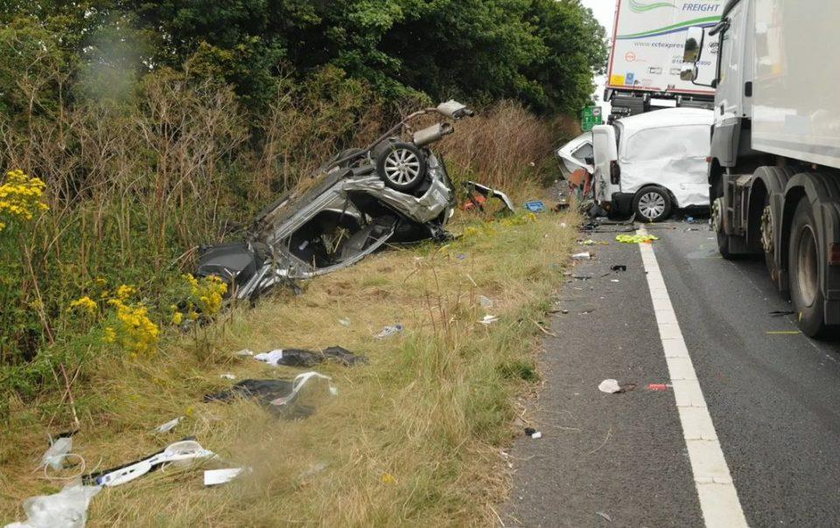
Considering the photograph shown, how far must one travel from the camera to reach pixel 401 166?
10.8 meters

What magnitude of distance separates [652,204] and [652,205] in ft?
0.07

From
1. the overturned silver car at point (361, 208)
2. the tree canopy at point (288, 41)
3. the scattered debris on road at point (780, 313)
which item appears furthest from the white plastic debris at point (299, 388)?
the tree canopy at point (288, 41)

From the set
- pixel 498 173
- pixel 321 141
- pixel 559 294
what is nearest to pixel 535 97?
pixel 498 173

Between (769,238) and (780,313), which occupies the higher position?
(769,238)

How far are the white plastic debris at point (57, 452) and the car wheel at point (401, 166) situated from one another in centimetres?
680

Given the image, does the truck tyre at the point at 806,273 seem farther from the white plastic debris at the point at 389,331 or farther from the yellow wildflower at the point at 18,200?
the yellow wildflower at the point at 18,200

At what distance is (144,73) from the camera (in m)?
13.0

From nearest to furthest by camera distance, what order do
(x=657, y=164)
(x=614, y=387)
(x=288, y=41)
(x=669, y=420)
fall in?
1. (x=669, y=420)
2. (x=614, y=387)
3. (x=657, y=164)
4. (x=288, y=41)

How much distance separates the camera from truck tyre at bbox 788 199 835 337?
19.5 ft

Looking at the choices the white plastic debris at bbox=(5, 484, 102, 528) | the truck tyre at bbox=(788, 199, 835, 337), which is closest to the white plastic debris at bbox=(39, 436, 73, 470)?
the white plastic debris at bbox=(5, 484, 102, 528)

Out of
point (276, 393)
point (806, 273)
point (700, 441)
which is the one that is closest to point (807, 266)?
point (806, 273)

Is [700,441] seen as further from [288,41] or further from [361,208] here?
[288,41]

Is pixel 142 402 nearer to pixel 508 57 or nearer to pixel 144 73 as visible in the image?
pixel 144 73

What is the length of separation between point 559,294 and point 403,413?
423 cm
